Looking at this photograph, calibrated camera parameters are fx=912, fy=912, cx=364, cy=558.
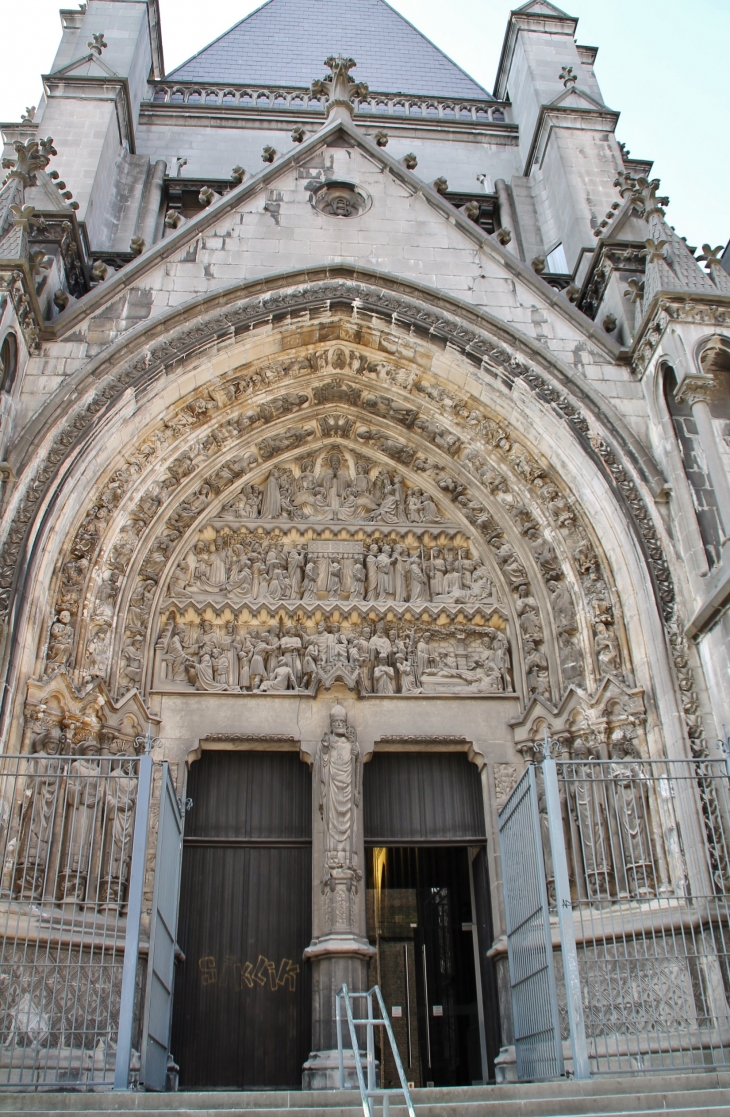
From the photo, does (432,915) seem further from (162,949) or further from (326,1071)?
(162,949)

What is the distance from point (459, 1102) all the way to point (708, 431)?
5506 millimetres

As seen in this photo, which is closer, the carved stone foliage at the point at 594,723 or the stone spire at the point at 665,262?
the carved stone foliage at the point at 594,723

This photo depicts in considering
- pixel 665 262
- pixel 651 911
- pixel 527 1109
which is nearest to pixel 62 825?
pixel 527 1109

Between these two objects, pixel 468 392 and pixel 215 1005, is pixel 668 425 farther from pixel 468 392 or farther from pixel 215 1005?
pixel 215 1005

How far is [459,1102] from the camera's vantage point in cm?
457

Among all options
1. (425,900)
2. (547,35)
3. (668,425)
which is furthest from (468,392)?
(547,35)

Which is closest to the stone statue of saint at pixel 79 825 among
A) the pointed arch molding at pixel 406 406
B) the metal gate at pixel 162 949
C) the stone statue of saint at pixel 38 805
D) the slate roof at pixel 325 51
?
the stone statue of saint at pixel 38 805

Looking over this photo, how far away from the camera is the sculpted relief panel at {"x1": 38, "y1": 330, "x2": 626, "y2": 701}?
828 cm

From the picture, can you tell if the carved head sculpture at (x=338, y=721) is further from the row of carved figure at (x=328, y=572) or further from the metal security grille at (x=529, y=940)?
the metal security grille at (x=529, y=940)

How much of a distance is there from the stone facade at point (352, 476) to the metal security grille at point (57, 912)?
51cm

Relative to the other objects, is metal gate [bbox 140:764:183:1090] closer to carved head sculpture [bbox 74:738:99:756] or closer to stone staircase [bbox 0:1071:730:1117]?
carved head sculpture [bbox 74:738:99:756]

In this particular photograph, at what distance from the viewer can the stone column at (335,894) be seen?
23.1ft

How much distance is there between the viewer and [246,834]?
26.7 ft

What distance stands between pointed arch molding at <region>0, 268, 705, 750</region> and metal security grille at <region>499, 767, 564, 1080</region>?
5.69ft
